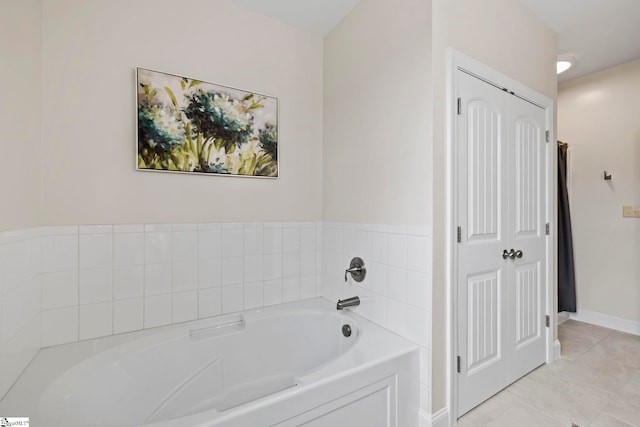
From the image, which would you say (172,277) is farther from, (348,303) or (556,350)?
(556,350)

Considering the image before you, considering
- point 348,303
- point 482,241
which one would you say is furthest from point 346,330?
point 482,241

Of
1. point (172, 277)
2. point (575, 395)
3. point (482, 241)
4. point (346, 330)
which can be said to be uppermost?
point (482, 241)

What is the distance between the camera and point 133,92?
1.62 meters

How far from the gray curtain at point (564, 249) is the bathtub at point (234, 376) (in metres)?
2.38

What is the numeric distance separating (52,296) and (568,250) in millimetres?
4076

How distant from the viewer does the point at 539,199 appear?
2.06 metres

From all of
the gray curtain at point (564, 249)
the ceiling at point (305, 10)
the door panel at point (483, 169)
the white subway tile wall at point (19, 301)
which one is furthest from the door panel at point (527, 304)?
the white subway tile wall at point (19, 301)

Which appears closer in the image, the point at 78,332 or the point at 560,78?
the point at 78,332

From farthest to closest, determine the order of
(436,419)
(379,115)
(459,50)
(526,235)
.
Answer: (526,235), (379,115), (459,50), (436,419)

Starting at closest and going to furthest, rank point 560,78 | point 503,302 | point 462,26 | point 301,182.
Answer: point 462,26, point 503,302, point 301,182, point 560,78

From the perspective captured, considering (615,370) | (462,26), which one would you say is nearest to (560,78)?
(462,26)

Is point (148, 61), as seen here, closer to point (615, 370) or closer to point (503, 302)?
point (503, 302)

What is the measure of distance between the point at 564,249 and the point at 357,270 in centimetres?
240

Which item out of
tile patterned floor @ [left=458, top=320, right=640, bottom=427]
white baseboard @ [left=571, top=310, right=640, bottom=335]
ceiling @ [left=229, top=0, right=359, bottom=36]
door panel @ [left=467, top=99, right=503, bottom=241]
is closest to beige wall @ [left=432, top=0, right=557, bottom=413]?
door panel @ [left=467, top=99, right=503, bottom=241]
